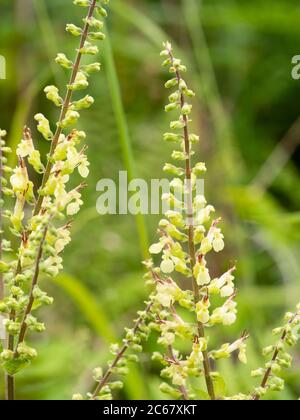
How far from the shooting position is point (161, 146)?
349 cm

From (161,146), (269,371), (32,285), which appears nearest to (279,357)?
(269,371)

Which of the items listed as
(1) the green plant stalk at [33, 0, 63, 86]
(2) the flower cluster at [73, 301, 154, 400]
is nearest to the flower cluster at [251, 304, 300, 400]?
(2) the flower cluster at [73, 301, 154, 400]

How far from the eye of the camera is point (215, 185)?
361 centimetres

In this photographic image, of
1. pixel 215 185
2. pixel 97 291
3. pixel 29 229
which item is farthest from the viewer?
pixel 215 185

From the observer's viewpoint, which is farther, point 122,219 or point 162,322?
point 122,219

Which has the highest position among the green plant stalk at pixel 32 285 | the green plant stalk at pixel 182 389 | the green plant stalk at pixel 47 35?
the green plant stalk at pixel 47 35

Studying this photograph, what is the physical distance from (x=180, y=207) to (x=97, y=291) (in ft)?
6.46

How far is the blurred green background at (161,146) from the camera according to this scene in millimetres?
2381

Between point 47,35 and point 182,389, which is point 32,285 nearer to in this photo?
point 182,389

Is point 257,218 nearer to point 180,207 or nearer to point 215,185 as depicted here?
point 215,185

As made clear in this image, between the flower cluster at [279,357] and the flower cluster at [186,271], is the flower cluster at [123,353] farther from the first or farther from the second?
the flower cluster at [279,357]

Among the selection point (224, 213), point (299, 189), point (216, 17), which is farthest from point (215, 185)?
point (216, 17)

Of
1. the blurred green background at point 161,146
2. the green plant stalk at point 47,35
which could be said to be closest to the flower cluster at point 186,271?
the blurred green background at point 161,146

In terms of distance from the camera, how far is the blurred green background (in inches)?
93.7
